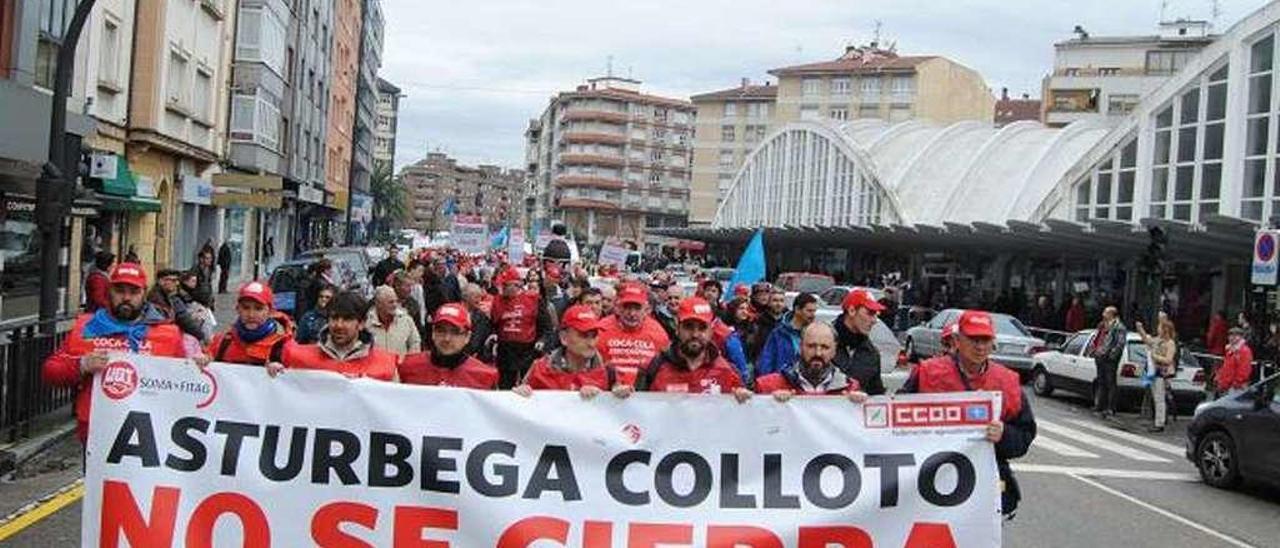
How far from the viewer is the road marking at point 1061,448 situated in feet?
48.1

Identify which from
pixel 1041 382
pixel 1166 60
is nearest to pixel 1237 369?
pixel 1041 382

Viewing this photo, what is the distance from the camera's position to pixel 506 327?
40.2ft

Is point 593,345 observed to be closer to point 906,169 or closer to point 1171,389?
point 1171,389

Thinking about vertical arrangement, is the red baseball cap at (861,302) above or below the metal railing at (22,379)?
above

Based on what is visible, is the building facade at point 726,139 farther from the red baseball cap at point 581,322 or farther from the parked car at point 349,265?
the red baseball cap at point 581,322

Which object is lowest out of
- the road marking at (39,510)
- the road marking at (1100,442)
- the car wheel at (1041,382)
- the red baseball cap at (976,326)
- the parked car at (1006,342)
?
the road marking at (1100,442)

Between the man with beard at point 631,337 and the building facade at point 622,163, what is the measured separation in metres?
131

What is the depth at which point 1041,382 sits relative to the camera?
75.8 feet

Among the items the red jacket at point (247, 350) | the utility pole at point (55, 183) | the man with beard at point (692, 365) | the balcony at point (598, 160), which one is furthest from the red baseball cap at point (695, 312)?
the balcony at point (598, 160)

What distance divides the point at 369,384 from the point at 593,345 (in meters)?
1.32

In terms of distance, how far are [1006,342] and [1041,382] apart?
175cm

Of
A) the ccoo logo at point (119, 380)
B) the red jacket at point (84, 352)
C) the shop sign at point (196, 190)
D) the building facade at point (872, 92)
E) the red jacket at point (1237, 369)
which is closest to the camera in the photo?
the ccoo logo at point (119, 380)

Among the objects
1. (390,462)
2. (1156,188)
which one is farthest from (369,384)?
(1156,188)

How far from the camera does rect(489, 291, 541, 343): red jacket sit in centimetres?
1220
